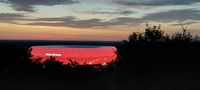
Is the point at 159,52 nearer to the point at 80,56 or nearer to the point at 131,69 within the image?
the point at 131,69

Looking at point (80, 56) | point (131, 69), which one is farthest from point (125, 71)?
point (80, 56)

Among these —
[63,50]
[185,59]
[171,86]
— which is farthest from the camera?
[63,50]

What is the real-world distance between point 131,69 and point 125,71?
0.32m

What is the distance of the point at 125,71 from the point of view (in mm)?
19281

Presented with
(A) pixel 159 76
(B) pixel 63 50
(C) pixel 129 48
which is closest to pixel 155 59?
(A) pixel 159 76

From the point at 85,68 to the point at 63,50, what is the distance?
30.2m

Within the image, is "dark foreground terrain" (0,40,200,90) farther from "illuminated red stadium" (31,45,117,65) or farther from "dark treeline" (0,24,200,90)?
"illuminated red stadium" (31,45,117,65)

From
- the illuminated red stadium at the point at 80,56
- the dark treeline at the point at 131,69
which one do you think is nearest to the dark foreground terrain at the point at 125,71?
the dark treeline at the point at 131,69

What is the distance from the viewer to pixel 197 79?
673 inches

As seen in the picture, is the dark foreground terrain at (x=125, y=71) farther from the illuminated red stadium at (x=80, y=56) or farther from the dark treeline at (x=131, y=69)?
the illuminated red stadium at (x=80, y=56)

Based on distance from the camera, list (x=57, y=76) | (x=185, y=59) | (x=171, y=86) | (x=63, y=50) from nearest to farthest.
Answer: (x=171, y=86) → (x=185, y=59) → (x=57, y=76) → (x=63, y=50)

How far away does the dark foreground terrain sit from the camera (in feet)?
57.3

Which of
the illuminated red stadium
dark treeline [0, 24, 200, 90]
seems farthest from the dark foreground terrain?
the illuminated red stadium

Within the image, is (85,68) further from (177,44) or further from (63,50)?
(63,50)
